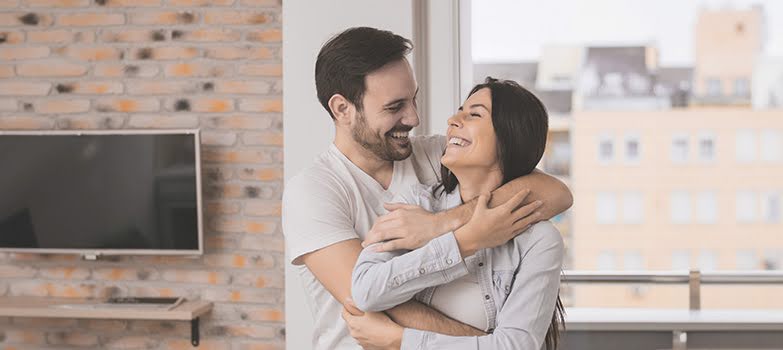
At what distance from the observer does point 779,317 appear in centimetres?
318

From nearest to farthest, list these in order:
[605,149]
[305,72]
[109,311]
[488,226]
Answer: [488,226], [305,72], [109,311], [605,149]

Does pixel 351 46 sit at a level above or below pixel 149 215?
above

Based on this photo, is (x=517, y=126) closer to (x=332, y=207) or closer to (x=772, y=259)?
(x=332, y=207)

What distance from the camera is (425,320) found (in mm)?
1621

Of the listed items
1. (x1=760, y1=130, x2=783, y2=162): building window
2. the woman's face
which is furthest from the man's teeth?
(x1=760, y1=130, x2=783, y2=162): building window

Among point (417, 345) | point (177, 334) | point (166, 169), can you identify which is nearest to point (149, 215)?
point (166, 169)

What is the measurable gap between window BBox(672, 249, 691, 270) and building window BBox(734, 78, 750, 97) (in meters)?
0.77

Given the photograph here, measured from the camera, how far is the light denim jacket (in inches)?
61.1

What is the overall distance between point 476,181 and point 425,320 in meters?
0.28

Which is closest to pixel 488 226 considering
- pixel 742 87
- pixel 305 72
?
pixel 305 72

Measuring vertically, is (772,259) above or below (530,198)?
below

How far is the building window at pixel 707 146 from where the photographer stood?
394cm

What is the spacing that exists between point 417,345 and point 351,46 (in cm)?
64

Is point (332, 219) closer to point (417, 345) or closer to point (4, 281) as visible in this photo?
point (417, 345)
